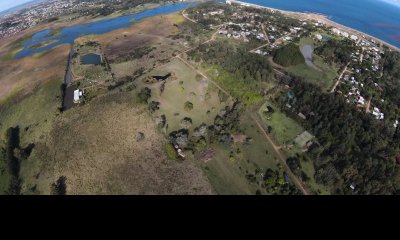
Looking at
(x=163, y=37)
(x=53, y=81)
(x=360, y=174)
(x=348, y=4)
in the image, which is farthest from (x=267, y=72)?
(x=348, y=4)

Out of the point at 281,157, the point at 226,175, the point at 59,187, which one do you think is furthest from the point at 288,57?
the point at 59,187

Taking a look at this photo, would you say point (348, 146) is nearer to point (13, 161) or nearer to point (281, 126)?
point (281, 126)

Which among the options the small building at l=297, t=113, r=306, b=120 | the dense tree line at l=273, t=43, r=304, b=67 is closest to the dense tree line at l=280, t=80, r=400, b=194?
the small building at l=297, t=113, r=306, b=120

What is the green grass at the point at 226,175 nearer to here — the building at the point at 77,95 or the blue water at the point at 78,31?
the building at the point at 77,95

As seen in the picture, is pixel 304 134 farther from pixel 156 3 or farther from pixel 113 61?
pixel 156 3

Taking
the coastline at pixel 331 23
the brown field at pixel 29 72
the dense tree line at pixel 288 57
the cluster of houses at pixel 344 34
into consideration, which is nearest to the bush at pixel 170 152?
the brown field at pixel 29 72

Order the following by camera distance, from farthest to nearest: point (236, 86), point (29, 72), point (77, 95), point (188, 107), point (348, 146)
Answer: point (29, 72), point (236, 86), point (77, 95), point (188, 107), point (348, 146)
